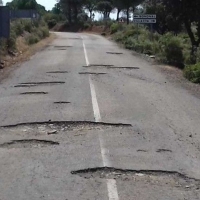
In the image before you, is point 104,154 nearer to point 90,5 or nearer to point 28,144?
point 28,144

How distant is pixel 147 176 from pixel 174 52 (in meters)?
22.1

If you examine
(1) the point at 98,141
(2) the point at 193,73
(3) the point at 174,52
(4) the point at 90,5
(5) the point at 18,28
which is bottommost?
(4) the point at 90,5

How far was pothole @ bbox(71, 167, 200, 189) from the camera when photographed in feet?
24.9

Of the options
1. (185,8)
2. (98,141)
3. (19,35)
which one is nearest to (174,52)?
(185,8)

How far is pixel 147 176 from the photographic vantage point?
25.8 ft

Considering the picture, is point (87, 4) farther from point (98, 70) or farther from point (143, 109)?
point (143, 109)

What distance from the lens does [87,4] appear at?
11900 centimetres

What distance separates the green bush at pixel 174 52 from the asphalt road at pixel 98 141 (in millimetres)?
10141

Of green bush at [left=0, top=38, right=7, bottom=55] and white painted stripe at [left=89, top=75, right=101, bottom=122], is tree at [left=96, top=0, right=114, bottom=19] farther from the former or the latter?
white painted stripe at [left=89, top=75, right=101, bottom=122]

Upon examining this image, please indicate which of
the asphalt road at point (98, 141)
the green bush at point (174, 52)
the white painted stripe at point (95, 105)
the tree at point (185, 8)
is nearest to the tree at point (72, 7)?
the tree at point (185, 8)

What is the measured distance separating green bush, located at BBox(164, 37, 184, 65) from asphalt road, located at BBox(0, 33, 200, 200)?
10.1 m

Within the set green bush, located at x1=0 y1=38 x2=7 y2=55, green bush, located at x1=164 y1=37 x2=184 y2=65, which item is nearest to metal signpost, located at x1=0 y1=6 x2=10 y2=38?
green bush, located at x1=0 y1=38 x2=7 y2=55

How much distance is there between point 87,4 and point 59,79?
330ft

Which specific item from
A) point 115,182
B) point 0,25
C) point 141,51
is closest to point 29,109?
point 115,182
